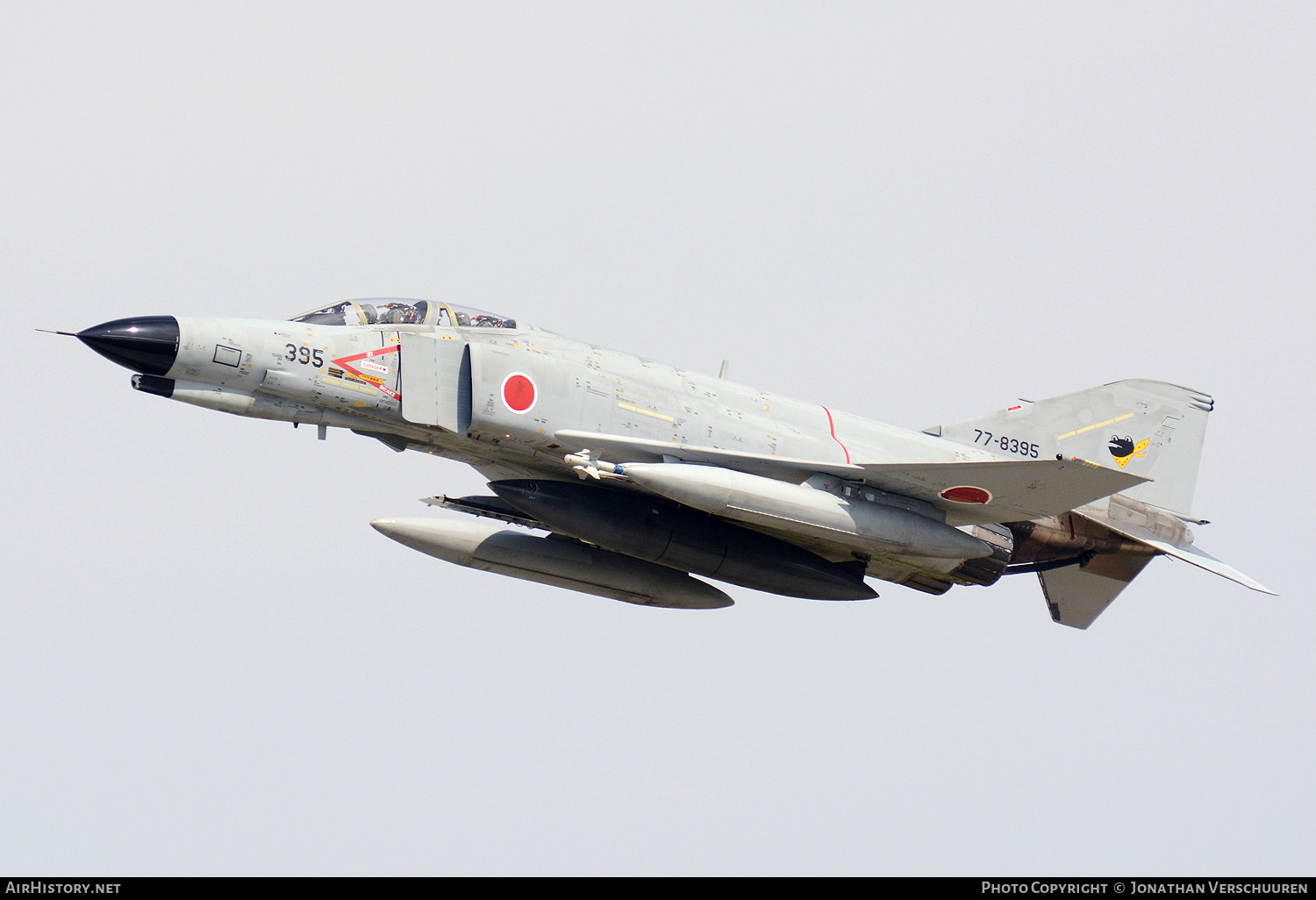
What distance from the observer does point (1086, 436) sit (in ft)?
71.6

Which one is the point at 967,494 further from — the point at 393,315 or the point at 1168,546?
the point at 393,315

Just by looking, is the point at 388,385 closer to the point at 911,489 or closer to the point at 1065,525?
the point at 911,489

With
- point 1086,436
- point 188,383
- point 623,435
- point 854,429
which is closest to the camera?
point 188,383

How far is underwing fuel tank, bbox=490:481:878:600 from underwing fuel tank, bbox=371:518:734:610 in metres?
0.81

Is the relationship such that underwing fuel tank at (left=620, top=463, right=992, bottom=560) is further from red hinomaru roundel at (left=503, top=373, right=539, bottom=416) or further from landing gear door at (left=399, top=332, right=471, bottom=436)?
landing gear door at (left=399, top=332, right=471, bottom=436)

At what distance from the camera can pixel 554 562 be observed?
1997 cm

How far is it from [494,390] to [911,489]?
541 cm

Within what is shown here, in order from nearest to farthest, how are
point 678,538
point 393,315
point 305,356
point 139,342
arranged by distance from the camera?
point 139,342 → point 305,356 → point 393,315 → point 678,538

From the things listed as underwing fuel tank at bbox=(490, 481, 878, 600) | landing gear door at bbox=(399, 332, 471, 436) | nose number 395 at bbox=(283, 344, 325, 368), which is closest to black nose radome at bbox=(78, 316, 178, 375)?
nose number 395 at bbox=(283, 344, 325, 368)

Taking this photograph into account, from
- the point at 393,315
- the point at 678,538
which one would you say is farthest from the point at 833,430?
the point at 393,315

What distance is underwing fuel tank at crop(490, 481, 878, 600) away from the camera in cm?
1883

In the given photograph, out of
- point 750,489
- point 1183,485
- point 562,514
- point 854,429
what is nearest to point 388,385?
point 562,514

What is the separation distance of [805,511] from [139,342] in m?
7.82

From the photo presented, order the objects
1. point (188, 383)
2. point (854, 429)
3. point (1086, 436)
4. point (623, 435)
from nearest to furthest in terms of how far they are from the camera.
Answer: point (188, 383) < point (623, 435) < point (854, 429) < point (1086, 436)
